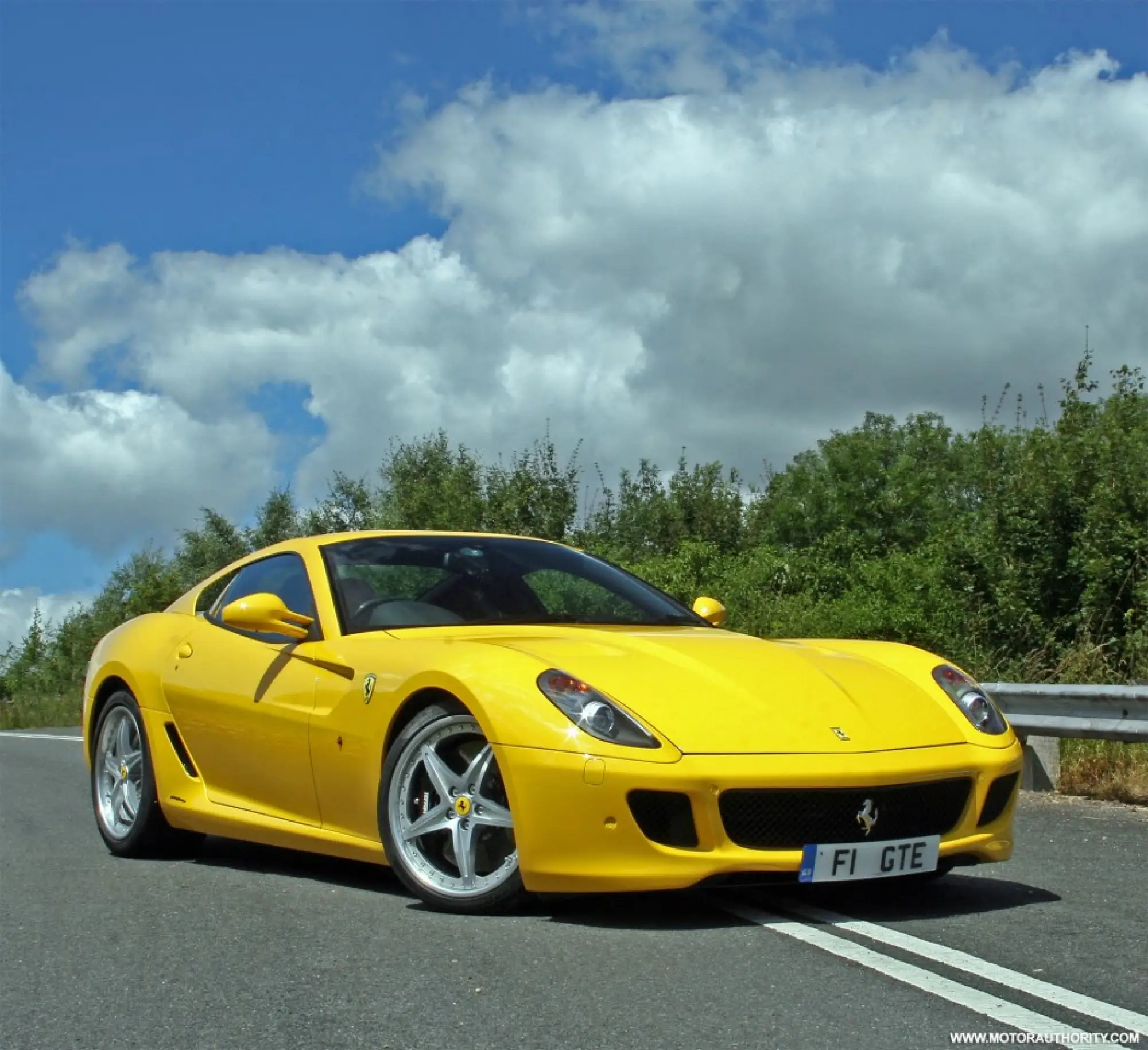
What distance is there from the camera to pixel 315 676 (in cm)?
524

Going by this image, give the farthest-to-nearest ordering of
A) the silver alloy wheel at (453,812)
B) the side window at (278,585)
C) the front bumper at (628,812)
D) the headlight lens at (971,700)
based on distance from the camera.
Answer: the side window at (278,585) < the headlight lens at (971,700) < the silver alloy wheel at (453,812) < the front bumper at (628,812)

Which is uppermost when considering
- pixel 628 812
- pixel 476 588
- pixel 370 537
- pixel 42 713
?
pixel 370 537

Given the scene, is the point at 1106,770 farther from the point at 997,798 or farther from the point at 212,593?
the point at 212,593

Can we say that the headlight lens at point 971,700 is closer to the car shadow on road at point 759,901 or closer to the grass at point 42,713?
the car shadow on road at point 759,901

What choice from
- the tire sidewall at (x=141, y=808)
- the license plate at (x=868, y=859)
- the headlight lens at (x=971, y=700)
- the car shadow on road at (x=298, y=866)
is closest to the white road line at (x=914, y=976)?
the license plate at (x=868, y=859)

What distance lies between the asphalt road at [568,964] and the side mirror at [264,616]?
0.87 metres

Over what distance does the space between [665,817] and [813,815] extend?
413mm


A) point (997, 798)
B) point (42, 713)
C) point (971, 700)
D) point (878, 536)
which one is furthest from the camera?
point (878, 536)

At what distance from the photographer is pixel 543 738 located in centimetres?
430

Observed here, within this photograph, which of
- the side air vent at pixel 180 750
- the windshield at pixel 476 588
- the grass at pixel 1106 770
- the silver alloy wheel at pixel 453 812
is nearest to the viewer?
the silver alloy wheel at pixel 453 812

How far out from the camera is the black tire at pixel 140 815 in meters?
6.16

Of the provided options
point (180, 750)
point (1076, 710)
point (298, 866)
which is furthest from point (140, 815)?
point (1076, 710)

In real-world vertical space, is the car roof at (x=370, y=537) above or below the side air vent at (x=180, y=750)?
above

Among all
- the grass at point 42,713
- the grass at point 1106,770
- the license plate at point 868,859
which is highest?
the license plate at point 868,859
